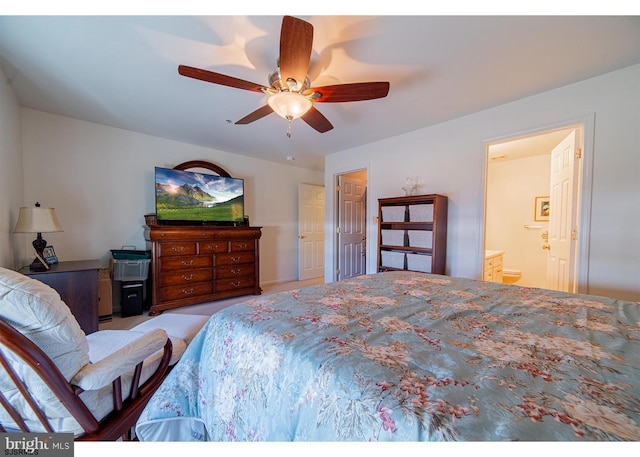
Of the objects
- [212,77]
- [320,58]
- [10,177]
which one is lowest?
[10,177]

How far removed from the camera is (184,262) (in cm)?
313

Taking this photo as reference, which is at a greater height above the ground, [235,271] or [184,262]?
[184,262]

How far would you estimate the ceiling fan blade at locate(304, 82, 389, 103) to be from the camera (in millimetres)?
1633

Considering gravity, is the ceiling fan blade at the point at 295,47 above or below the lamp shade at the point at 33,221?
above

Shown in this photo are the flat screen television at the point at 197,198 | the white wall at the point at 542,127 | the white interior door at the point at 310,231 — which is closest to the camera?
the white wall at the point at 542,127

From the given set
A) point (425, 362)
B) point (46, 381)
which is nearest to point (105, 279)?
point (46, 381)

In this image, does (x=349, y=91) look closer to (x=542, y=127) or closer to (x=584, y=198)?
(x=542, y=127)

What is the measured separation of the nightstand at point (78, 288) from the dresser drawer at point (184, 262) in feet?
2.37

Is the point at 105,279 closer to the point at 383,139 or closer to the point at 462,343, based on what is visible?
the point at 462,343

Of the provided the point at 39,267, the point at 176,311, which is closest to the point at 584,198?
the point at 176,311

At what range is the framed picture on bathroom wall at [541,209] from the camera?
13.5 ft

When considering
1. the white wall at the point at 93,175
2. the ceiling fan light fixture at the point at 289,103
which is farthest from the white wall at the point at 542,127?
the white wall at the point at 93,175

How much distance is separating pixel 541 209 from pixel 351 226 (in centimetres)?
325

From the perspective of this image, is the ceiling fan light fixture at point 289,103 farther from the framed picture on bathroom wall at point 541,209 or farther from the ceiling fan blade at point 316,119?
the framed picture on bathroom wall at point 541,209
